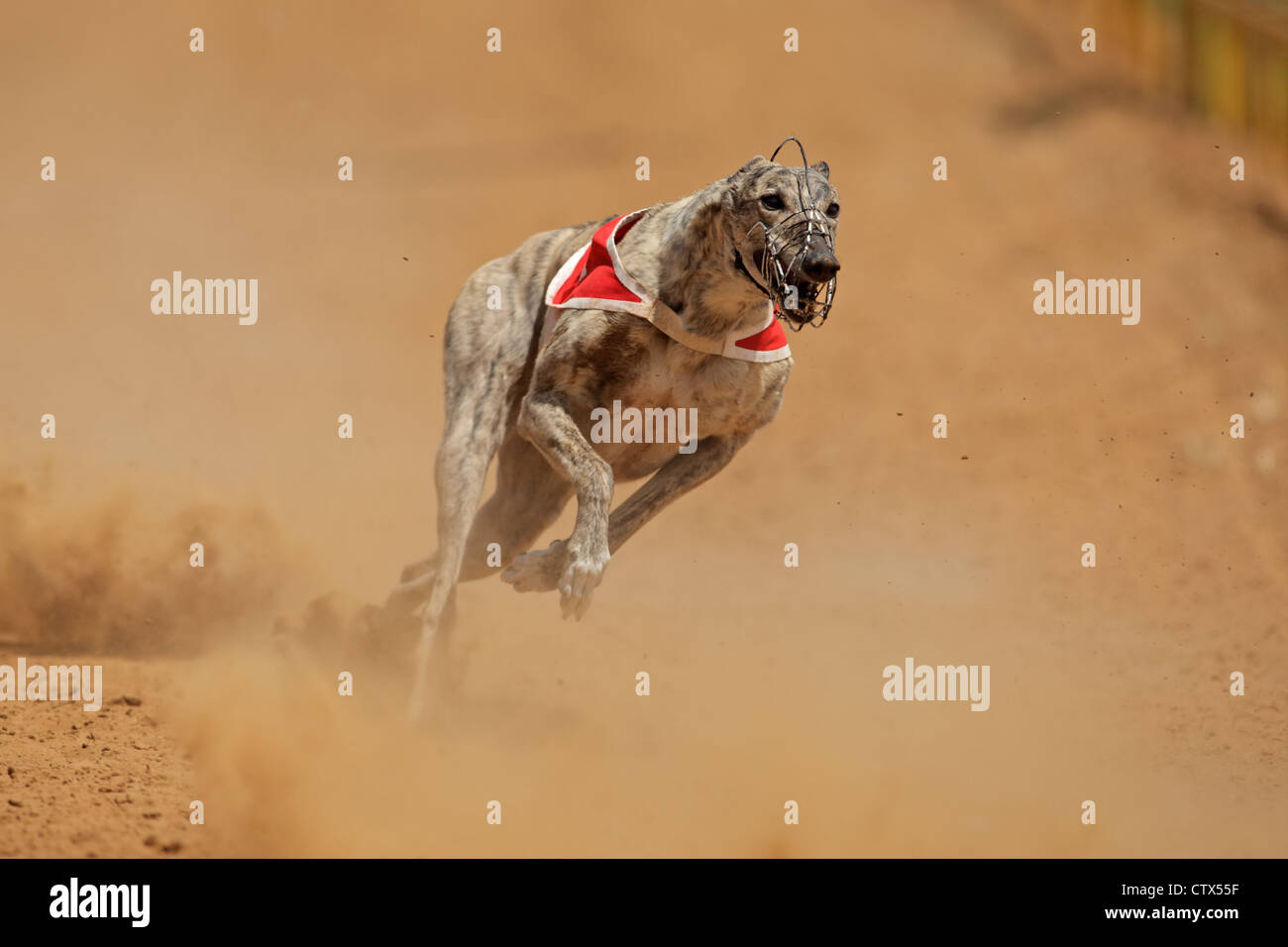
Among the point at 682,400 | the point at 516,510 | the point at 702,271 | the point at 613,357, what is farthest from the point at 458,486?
the point at 702,271

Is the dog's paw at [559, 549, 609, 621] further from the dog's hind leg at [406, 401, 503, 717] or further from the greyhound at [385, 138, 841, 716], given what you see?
the dog's hind leg at [406, 401, 503, 717]

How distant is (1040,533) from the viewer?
1038 centimetres

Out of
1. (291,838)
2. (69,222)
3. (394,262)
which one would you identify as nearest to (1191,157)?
(394,262)

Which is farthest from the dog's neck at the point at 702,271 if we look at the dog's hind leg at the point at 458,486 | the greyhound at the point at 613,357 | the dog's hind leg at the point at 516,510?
the dog's hind leg at the point at 516,510

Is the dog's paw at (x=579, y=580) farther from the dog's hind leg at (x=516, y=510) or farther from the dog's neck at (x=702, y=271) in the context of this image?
the dog's hind leg at (x=516, y=510)

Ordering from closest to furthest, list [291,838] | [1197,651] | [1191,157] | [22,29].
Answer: [291,838]
[1197,651]
[1191,157]
[22,29]

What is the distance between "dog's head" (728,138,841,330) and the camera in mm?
4492

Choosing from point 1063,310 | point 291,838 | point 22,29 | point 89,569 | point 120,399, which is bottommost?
point 291,838

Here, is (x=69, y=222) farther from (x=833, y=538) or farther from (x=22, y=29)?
(x=833, y=538)

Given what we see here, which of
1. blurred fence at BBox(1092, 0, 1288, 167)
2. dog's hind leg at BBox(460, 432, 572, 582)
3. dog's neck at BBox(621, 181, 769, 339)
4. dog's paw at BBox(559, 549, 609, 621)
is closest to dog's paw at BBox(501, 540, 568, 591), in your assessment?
dog's paw at BBox(559, 549, 609, 621)

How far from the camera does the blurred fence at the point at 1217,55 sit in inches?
529

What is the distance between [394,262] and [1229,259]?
26.4 feet

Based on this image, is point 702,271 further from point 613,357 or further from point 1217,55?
point 1217,55

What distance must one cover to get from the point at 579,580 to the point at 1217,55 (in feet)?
39.0
